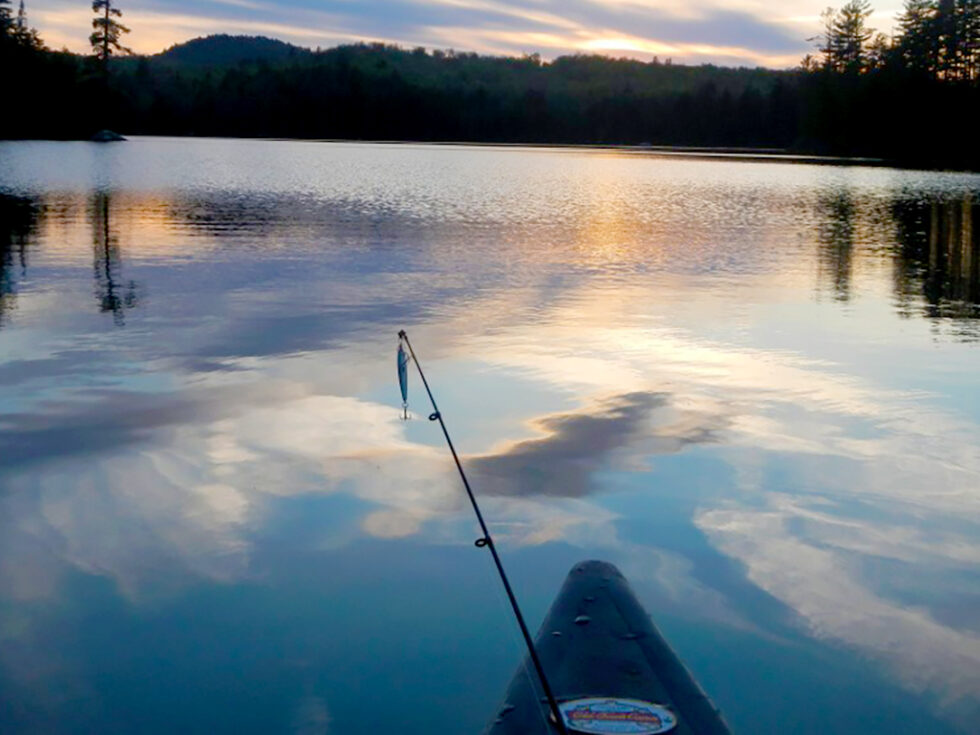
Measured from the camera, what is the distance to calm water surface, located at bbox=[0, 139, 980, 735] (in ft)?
15.7

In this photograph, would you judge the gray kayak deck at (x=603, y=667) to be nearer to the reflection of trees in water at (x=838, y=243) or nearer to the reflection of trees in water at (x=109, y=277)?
the reflection of trees in water at (x=109, y=277)

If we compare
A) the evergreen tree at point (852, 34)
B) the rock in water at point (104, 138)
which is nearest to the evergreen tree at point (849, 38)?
the evergreen tree at point (852, 34)

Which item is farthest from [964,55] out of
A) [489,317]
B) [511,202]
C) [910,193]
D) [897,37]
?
[489,317]

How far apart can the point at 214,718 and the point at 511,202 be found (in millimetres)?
28249

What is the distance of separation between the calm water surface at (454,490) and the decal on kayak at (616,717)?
909 mm

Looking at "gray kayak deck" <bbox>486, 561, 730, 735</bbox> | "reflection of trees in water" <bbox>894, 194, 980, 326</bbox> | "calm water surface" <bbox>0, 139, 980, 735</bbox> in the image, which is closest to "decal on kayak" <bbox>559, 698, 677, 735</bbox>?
"gray kayak deck" <bbox>486, 561, 730, 735</bbox>

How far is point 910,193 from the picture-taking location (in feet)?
130

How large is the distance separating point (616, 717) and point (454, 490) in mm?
3454

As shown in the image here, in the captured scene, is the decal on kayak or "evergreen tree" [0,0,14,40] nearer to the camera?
the decal on kayak

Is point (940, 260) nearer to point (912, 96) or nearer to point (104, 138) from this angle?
point (912, 96)

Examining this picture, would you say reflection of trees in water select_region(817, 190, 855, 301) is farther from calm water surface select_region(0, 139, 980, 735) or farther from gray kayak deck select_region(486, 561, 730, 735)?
gray kayak deck select_region(486, 561, 730, 735)

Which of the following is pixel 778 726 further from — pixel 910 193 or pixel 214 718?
pixel 910 193

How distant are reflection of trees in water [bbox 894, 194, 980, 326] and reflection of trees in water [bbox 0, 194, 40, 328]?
36.1ft

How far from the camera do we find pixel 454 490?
22.9 feet
